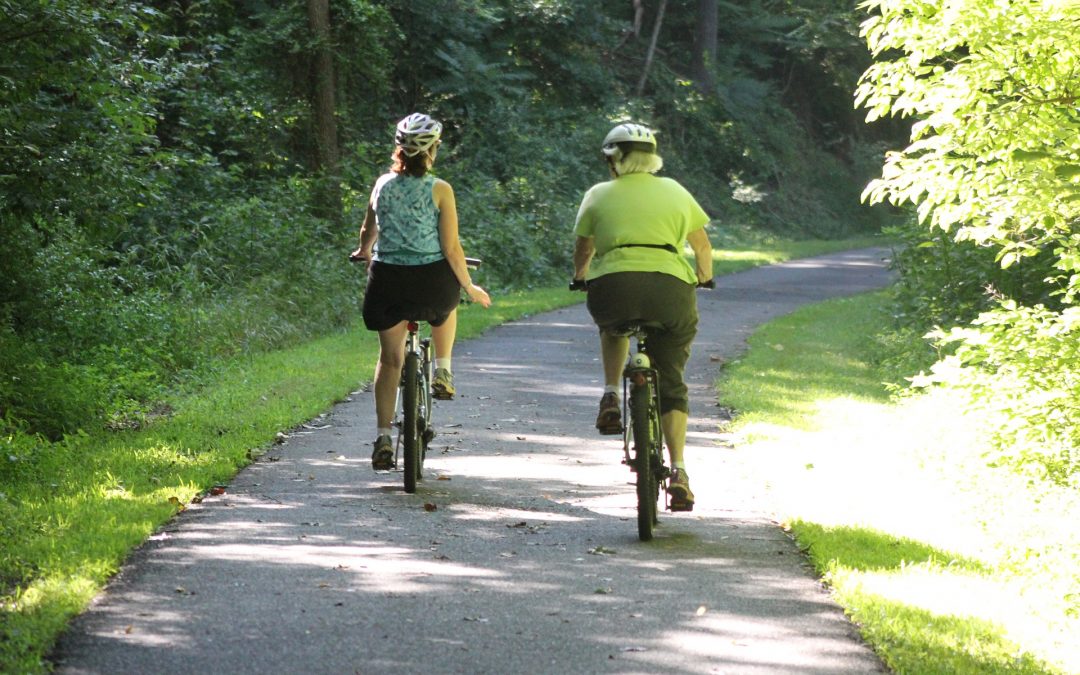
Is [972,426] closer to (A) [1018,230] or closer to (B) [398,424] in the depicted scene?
(A) [1018,230]

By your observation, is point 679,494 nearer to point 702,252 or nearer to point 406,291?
point 702,252

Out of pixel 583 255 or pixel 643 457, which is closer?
pixel 643 457

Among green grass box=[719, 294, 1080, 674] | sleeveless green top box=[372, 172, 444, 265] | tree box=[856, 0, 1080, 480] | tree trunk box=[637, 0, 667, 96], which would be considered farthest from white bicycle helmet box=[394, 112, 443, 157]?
tree trunk box=[637, 0, 667, 96]

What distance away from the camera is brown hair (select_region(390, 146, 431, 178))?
28.0ft

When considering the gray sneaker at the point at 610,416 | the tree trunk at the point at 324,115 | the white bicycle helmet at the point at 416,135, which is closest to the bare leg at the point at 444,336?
the white bicycle helmet at the point at 416,135

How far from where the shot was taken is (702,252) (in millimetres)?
7883

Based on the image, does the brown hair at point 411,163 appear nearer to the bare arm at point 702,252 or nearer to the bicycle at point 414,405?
the bicycle at point 414,405

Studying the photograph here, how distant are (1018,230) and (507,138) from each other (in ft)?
74.0

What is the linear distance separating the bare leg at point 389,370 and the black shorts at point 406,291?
0.15 metres

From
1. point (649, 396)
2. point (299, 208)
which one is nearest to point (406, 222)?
point (649, 396)

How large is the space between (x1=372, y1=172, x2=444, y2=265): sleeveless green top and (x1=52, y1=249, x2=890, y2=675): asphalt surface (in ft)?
4.52

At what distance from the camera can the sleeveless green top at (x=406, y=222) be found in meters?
8.47

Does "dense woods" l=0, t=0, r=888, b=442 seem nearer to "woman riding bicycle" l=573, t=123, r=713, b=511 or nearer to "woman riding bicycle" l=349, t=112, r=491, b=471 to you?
"woman riding bicycle" l=349, t=112, r=491, b=471

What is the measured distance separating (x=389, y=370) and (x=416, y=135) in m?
1.41
